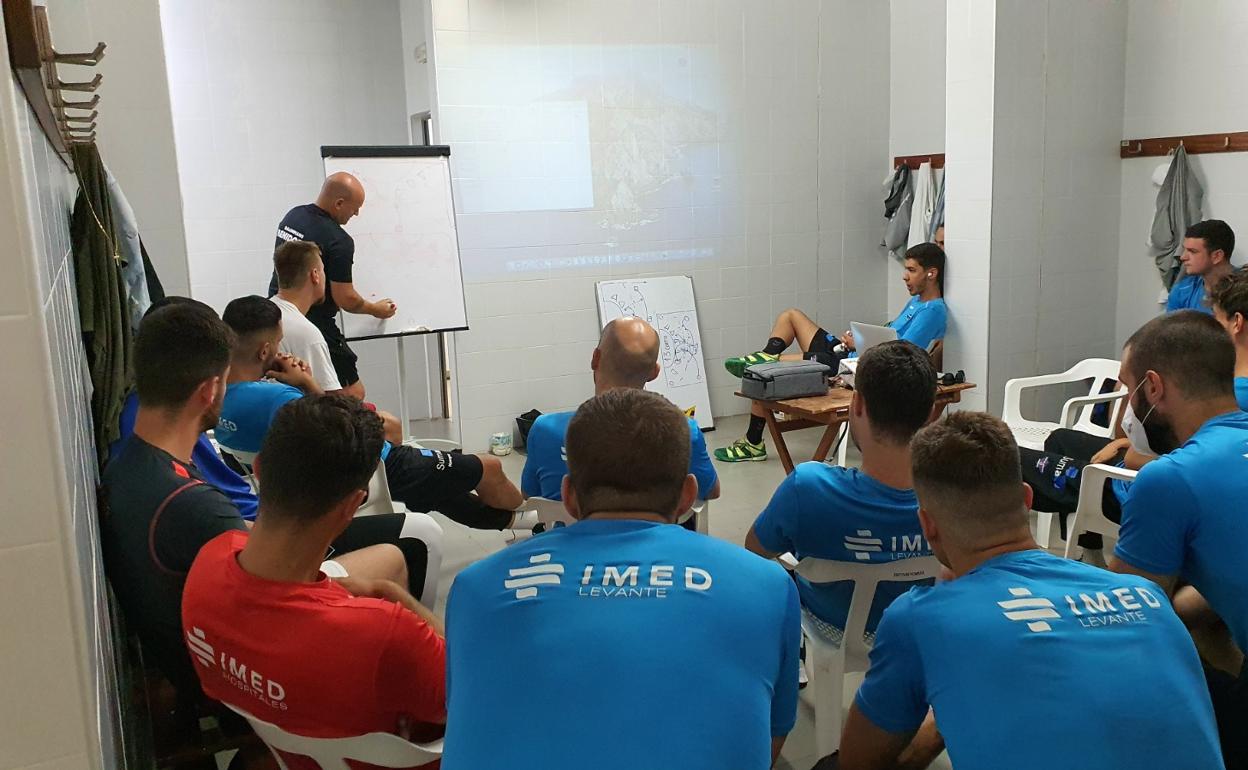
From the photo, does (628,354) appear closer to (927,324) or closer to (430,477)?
(430,477)

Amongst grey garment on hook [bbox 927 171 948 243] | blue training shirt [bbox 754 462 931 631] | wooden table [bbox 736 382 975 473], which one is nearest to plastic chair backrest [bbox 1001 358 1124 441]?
wooden table [bbox 736 382 975 473]

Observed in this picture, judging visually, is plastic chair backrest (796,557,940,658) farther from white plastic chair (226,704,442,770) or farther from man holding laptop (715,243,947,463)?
man holding laptop (715,243,947,463)

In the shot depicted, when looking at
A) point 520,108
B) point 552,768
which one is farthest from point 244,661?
point 520,108

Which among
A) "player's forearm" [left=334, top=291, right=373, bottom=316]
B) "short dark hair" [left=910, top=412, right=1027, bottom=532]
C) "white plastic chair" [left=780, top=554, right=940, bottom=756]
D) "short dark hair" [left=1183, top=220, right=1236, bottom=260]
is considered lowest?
"white plastic chair" [left=780, top=554, right=940, bottom=756]

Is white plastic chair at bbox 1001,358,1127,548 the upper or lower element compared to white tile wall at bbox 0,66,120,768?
lower

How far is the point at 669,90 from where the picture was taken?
6281 mm

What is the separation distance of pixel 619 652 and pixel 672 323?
208 inches

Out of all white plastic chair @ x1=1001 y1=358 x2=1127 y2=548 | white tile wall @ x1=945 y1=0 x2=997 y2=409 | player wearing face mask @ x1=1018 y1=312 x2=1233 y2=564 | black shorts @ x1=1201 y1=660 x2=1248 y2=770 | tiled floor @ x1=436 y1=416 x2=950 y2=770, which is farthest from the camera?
white tile wall @ x1=945 y1=0 x2=997 y2=409

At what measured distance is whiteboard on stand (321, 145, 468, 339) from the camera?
5113mm

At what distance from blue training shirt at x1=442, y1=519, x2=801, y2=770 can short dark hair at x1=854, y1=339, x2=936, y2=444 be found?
92 centimetres


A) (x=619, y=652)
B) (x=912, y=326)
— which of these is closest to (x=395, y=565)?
(x=619, y=652)

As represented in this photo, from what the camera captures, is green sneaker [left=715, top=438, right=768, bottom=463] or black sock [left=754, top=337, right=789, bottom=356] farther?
black sock [left=754, top=337, right=789, bottom=356]

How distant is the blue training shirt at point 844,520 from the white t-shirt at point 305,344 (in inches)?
89.2

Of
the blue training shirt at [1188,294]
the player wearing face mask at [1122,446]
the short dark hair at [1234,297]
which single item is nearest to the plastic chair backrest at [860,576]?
the player wearing face mask at [1122,446]
